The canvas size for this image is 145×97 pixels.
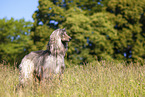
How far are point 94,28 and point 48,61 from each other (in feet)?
40.7

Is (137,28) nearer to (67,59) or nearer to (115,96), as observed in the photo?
(67,59)

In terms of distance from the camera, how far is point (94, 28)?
A: 1753 centimetres

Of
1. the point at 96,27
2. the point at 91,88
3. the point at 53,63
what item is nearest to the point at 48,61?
the point at 53,63

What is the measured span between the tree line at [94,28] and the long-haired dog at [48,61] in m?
9.34

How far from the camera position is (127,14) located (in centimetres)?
1962

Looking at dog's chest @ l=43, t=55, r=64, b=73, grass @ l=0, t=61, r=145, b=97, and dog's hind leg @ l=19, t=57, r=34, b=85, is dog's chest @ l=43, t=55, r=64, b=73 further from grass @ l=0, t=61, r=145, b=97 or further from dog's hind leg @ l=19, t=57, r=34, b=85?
dog's hind leg @ l=19, t=57, r=34, b=85

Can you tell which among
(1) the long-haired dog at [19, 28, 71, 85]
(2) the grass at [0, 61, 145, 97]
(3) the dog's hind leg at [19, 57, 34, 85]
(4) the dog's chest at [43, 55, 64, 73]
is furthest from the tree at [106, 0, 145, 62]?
(3) the dog's hind leg at [19, 57, 34, 85]

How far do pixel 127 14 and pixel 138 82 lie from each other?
15342mm

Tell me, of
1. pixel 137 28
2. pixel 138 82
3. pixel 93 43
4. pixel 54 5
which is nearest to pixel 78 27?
pixel 93 43

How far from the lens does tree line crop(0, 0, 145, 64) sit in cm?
1644

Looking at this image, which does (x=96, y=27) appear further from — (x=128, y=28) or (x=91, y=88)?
(x=91, y=88)

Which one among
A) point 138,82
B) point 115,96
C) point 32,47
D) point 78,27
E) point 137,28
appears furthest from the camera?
point 137,28

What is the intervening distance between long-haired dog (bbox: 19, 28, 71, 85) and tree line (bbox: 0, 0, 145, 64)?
30.7 ft

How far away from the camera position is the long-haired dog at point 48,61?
569 centimetres
